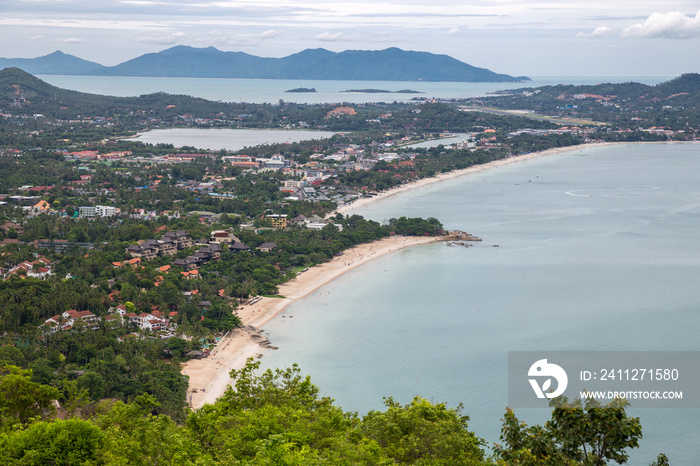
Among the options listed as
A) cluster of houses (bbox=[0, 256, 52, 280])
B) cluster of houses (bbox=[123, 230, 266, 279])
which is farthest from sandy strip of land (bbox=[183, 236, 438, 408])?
cluster of houses (bbox=[0, 256, 52, 280])

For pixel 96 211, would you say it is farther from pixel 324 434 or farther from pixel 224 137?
pixel 224 137

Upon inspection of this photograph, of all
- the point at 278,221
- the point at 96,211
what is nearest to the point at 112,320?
the point at 278,221

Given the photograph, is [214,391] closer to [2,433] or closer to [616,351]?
[2,433]

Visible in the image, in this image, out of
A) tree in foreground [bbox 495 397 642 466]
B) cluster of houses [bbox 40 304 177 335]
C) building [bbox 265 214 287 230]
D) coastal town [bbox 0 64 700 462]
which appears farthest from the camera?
building [bbox 265 214 287 230]

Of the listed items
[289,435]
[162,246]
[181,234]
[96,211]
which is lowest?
[96,211]

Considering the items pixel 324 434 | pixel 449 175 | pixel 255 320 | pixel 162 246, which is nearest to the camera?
pixel 324 434

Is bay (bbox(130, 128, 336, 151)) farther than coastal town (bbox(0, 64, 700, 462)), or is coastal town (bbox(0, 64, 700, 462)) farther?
bay (bbox(130, 128, 336, 151))

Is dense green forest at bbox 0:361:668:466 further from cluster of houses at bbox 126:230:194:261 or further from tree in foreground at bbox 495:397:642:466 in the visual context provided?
cluster of houses at bbox 126:230:194:261
